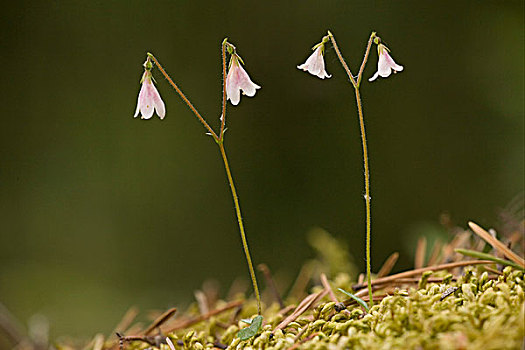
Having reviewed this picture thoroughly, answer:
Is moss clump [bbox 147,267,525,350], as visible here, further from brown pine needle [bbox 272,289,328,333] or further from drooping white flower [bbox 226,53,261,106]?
drooping white flower [bbox 226,53,261,106]

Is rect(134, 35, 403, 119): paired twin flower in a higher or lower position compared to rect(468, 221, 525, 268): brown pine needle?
higher

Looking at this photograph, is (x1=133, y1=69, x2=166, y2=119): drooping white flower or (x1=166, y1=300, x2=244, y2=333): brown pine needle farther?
(x1=166, y1=300, x2=244, y2=333): brown pine needle

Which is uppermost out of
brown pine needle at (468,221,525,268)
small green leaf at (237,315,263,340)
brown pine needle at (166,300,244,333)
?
brown pine needle at (468,221,525,268)

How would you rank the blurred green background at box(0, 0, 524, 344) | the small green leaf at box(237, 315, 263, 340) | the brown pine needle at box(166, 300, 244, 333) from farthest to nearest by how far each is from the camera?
the blurred green background at box(0, 0, 524, 344) < the brown pine needle at box(166, 300, 244, 333) < the small green leaf at box(237, 315, 263, 340)

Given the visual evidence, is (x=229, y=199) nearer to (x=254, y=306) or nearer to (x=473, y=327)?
(x=254, y=306)

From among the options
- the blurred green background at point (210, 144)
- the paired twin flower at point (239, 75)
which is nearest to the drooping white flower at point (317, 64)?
the paired twin flower at point (239, 75)

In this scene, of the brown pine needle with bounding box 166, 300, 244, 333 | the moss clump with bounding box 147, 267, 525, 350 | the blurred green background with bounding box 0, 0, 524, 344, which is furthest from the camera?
the blurred green background with bounding box 0, 0, 524, 344

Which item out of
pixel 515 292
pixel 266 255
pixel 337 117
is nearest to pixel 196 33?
pixel 337 117

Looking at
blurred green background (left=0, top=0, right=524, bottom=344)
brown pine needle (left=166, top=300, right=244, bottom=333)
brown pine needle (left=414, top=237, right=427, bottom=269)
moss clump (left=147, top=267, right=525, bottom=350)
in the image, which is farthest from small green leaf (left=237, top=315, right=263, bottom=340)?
blurred green background (left=0, top=0, right=524, bottom=344)
